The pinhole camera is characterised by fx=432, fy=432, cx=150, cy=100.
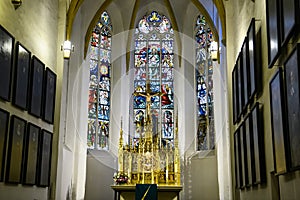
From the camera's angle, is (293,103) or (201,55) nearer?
(293,103)

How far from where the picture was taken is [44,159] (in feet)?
32.6

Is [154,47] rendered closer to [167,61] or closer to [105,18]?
[167,61]

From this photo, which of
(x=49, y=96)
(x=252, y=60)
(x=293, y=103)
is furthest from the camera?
(x=49, y=96)

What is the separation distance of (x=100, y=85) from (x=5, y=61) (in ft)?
27.9

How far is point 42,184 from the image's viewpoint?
9805mm

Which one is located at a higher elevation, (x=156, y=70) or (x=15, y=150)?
(x=156, y=70)

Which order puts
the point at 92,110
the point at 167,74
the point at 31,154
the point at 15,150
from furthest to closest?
the point at 167,74, the point at 92,110, the point at 31,154, the point at 15,150

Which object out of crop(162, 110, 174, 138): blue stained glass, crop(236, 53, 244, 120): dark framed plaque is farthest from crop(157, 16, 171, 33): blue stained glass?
crop(236, 53, 244, 120): dark framed plaque

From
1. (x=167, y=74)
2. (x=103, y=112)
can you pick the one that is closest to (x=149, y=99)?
(x=103, y=112)

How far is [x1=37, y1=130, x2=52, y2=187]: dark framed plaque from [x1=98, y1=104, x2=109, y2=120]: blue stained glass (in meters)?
5.44

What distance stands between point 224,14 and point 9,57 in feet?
20.7

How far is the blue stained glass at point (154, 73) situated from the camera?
17.1 m

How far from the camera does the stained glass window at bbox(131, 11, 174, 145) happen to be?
16344mm

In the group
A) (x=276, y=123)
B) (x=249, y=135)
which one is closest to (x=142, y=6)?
(x=249, y=135)
